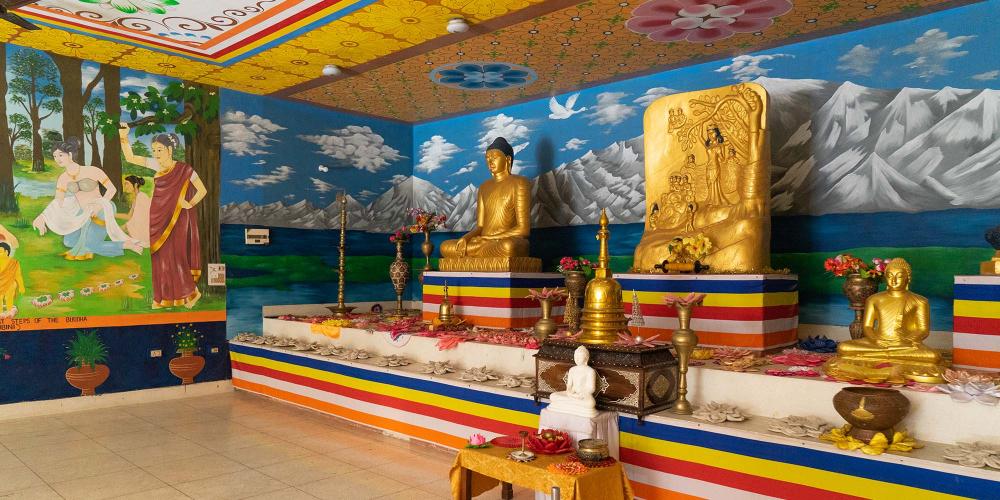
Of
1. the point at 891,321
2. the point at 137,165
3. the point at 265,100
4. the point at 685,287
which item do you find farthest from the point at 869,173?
the point at 137,165

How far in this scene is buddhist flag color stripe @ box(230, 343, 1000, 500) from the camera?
314 centimetres

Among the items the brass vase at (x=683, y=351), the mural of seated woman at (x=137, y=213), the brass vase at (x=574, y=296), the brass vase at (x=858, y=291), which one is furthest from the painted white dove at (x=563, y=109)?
the mural of seated woman at (x=137, y=213)

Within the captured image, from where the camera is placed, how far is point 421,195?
33.2 ft

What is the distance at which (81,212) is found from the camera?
7.00m

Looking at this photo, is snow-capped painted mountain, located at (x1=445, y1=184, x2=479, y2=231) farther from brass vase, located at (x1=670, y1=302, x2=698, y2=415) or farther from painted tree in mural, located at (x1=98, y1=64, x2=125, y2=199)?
brass vase, located at (x1=670, y1=302, x2=698, y2=415)

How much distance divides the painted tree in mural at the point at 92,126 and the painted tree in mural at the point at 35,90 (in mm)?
268

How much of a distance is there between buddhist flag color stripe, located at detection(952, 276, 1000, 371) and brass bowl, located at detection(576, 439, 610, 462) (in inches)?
98.0

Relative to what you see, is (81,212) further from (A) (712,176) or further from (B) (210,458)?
(A) (712,176)

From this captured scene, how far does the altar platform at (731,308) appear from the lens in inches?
207

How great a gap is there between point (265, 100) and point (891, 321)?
756 centimetres

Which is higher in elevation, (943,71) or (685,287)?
(943,71)

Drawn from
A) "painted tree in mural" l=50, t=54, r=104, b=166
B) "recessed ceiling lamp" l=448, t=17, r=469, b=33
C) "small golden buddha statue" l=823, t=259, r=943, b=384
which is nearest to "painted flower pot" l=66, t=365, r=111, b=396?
"painted tree in mural" l=50, t=54, r=104, b=166

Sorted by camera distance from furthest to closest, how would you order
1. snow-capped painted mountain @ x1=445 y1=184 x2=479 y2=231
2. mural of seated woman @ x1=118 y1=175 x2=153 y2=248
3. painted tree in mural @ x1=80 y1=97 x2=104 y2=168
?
snow-capped painted mountain @ x1=445 y1=184 x2=479 y2=231 < mural of seated woman @ x1=118 y1=175 x2=153 y2=248 < painted tree in mural @ x1=80 y1=97 x2=104 y2=168

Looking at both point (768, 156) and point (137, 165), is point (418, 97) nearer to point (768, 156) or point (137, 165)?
point (137, 165)
